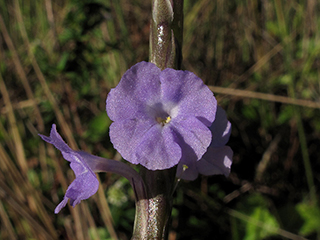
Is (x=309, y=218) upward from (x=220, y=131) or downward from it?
downward

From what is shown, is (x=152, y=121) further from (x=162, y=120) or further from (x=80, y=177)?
(x=80, y=177)

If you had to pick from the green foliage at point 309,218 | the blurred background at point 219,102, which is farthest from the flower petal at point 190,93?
the green foliage at point 309,218

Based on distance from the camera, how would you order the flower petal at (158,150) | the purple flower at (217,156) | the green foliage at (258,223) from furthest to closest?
the green foliage at (258,223)
the purple flower at (217,156)
the flower petal at (158,150)

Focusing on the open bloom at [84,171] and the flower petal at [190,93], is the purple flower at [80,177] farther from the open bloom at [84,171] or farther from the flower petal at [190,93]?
the flower petal at [190,93]

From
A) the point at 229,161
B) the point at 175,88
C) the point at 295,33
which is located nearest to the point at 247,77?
the point at 295,33

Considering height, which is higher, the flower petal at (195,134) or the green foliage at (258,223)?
the flower petal at (195,134)

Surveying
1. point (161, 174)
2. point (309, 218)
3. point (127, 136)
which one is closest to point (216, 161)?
point (161, 174)
